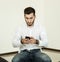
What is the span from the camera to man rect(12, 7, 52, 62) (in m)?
1.81

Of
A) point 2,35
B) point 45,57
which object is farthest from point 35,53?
point 2,35

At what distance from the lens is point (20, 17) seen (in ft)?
9.95

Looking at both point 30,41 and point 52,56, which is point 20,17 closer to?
point 52,56

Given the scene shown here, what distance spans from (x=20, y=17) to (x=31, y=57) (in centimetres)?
133

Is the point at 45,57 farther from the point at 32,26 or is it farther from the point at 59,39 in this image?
the point at 59,39

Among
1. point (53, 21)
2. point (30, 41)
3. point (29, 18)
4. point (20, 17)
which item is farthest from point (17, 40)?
point (53, 21)

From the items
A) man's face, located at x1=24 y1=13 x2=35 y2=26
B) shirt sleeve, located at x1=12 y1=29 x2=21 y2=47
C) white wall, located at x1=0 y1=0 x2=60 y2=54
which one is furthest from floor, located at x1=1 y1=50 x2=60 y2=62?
man's face, located at x1=24 y1=13 x2=35 y2=26

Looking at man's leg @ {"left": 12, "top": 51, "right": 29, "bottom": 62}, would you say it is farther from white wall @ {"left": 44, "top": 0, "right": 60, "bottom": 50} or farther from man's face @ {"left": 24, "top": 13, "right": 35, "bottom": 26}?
white wall @ {"left": 44, "top": 0, "right": 60, "bottom": 50}

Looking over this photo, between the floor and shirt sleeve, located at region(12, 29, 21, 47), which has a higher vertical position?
shirt sleeve, located at region(12, 29, 21, 47)

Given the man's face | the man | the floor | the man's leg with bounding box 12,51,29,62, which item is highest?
the man's face

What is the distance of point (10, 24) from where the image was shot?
2.94 meters

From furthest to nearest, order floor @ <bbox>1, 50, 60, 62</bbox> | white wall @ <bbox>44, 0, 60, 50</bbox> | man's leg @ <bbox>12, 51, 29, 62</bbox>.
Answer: white wall @ <bbox>44, 0, 60, 50</bbox> → floor @ <bbox>1, 50, 60, 62</bbox> → man's leg @ <bbox>12, 51, 29, 62</bbox>

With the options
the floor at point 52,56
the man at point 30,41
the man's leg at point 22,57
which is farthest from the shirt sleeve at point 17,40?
the floor at point 52,56

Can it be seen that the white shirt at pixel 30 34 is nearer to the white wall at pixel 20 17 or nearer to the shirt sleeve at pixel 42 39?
the shirt sleeve at pixel 42 39
